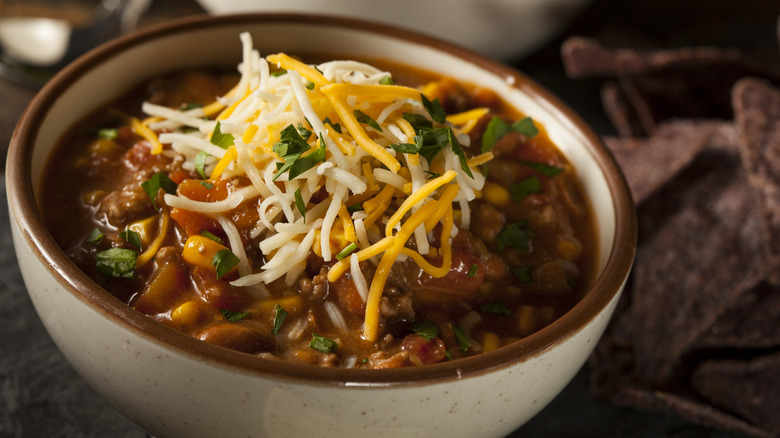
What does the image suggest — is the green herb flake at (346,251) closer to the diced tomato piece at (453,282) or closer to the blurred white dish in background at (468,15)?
the diced tomato piece at (453,282)

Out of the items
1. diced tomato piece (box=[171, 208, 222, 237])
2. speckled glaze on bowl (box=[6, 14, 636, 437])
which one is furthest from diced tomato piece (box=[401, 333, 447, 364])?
diced tomato piece (box=[171, 208, 222, 237])

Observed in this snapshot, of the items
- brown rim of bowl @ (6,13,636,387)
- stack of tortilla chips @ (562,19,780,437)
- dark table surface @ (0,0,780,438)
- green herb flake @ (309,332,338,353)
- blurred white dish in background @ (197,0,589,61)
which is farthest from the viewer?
blurred white dish in background @ (197,0,589,61)

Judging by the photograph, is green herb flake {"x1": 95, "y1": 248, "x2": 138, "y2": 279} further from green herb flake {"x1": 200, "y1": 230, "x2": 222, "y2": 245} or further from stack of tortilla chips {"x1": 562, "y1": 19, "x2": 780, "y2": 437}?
stack of tortilla chips {"x1": 562, "y1": 19, "x2": 780, "y2": 437}

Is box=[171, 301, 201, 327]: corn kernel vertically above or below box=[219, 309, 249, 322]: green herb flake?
above

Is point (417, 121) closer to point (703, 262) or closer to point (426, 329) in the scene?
point (426, 329)

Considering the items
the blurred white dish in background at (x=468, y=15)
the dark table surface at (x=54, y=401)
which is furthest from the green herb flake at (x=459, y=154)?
the blurred white dish in background at (x=468, y=15)
